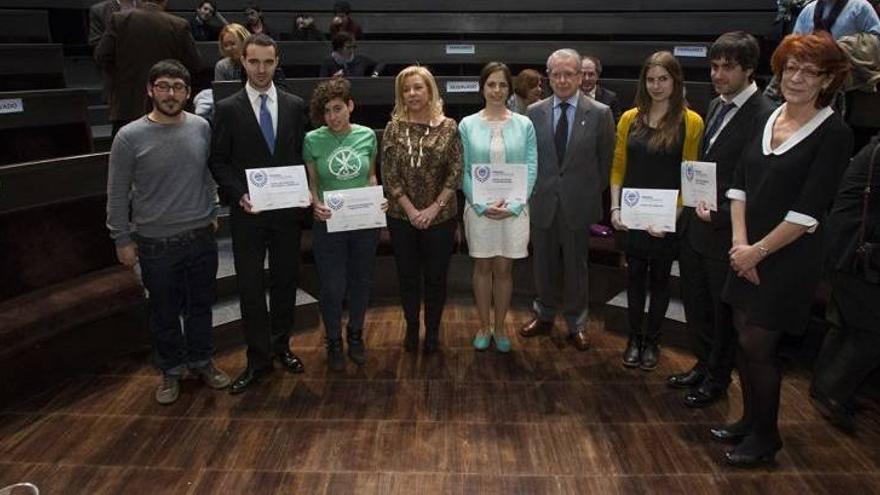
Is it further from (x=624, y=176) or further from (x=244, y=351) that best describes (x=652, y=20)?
(x=244, y=351)

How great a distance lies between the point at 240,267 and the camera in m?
2.71

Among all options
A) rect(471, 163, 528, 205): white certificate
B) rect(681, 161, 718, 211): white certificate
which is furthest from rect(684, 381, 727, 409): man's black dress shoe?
rect(471, 163, 528, 205): white certificate

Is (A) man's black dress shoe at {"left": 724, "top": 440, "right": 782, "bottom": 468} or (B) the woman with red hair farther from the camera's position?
(A) man's black dress shoe at {"left": 724, "top": 440, "right": 782, "bottom": 468}

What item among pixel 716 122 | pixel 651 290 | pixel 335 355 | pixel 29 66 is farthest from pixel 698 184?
pixel 29 66

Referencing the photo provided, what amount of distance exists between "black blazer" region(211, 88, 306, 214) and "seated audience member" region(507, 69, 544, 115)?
1.60 m

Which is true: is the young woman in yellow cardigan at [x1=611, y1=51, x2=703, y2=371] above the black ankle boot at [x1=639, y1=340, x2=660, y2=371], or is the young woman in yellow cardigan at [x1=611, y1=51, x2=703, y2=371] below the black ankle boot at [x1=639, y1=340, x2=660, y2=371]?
above

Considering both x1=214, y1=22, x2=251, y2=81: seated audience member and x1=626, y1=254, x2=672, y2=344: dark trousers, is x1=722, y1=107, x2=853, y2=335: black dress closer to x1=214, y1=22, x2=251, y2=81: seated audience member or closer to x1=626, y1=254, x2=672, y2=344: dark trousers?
x1=626, y1=254, x2=672, y2=344: dark trousers

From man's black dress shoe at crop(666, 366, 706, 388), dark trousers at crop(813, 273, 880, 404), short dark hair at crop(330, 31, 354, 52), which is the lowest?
man's black dress shoe at crop(666, 366, 706, 388)

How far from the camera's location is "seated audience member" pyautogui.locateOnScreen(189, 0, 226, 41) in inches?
204

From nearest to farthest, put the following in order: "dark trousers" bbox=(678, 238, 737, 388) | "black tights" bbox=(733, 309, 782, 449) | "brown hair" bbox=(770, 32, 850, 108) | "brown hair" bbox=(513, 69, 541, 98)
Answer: "brown hair" bbox=(770, 32, 850, 108), "black tights" bbox=(733, 309, 782, 449), "dark trousers" bbox=(678, 238, 737, 388), "brown hair" bbox=(513, 69, 541, 98)

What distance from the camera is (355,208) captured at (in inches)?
108

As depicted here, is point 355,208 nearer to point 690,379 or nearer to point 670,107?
point 670,107

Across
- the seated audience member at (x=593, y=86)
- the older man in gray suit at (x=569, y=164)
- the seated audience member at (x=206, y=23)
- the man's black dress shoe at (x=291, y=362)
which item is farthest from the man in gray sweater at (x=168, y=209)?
the seated audience member at (x=206, y=23)

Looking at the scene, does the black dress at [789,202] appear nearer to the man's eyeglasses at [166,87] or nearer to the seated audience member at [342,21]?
the man's eyeglasses at [166,87]
